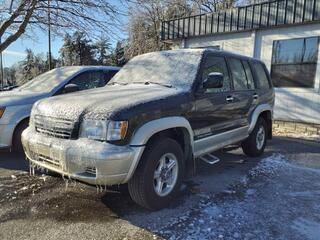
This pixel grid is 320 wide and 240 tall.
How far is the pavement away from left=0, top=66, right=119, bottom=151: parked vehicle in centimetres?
58

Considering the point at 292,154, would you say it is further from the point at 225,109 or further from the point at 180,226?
the point at 180,226

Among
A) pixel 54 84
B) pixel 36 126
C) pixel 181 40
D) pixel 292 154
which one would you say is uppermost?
pixel 181 40

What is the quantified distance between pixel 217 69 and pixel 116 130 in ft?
7.87

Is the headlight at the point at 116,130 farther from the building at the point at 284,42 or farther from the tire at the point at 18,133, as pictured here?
the building at the point at 284,42

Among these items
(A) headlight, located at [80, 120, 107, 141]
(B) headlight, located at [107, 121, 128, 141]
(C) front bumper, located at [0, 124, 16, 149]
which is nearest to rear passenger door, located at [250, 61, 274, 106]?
(B) headlight, located at [107, 121, 128, 141]

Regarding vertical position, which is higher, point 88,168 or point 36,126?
point 36,126

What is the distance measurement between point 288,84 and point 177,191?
7.53 meters

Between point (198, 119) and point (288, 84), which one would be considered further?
point (288, 84)

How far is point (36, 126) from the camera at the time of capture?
4.23m

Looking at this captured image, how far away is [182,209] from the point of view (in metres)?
4.09

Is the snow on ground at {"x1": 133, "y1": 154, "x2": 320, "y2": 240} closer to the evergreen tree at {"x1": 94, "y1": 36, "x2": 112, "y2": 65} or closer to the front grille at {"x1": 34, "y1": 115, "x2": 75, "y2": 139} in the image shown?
the front grille at {"x1": 34, "y1": 115, "x2": 75, "y2": 139}

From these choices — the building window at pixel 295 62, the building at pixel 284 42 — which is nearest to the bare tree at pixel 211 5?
the building at pixel 284 42

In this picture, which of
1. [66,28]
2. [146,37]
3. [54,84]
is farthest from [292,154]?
[146,37]

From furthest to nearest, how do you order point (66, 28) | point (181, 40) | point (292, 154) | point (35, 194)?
point (181, 40)
point (66, 28)
point (292, 154)
point (35, 194)
